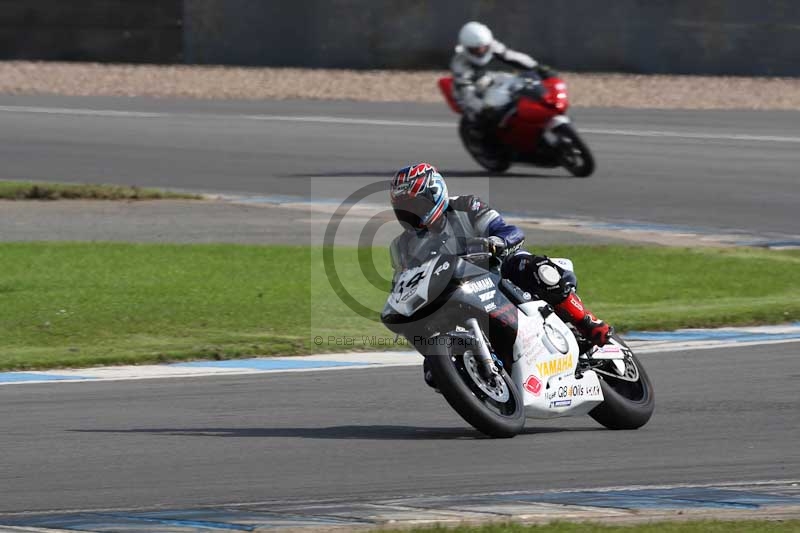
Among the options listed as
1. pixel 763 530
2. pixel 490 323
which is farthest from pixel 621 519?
pixel 490 323

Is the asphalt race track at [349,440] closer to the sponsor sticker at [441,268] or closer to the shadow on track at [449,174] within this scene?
the sponsor sticker at [441,268]

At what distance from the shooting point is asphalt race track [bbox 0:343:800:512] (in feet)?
23.9

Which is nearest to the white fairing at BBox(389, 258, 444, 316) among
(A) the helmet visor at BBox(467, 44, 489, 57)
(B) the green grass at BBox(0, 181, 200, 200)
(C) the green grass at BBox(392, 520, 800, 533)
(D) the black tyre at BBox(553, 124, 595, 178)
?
(C) the green grass at BBox(392, 520, 800, 533)

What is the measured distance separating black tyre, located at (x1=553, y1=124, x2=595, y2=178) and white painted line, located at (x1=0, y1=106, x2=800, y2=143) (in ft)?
14.7

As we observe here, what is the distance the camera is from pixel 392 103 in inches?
1198

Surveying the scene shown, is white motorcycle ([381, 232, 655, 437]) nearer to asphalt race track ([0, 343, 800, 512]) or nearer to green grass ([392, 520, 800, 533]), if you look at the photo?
asphalt race track ([0, 343, 800, 512])

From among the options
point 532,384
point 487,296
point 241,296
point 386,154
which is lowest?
point 386,154

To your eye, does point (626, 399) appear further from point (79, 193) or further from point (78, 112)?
point (78, 112)

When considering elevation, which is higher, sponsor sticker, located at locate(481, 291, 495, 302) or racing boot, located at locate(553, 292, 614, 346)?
sponsor sticker, located at locate(481, 291, 495, 302)

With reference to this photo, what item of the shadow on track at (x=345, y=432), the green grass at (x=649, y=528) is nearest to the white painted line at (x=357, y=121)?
the shadow on track at (x=345, y=432)

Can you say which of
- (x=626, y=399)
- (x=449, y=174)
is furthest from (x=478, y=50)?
(x=626, y=399)

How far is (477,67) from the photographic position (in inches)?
835

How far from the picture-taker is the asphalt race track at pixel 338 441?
23.9 feet

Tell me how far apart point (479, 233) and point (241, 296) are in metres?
5.65
